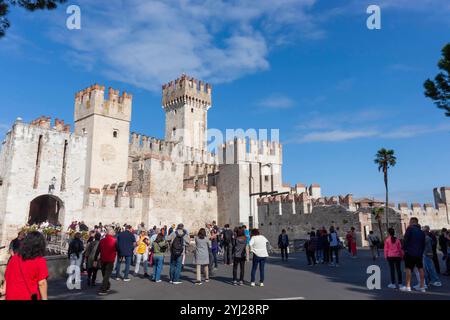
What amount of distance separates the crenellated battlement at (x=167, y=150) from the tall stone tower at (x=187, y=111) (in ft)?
11.3

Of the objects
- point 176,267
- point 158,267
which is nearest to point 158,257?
point 158,267

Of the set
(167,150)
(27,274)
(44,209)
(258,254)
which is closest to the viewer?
(27,274)

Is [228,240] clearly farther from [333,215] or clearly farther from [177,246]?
[333,215]

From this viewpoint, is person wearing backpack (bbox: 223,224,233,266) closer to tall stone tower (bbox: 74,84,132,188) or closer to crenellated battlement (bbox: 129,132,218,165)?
tall stone tower (bbox: 74,84,132,188)

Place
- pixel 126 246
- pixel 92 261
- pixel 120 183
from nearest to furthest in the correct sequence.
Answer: pixel 92 261 < pixel 126 246 < pixel 120 183

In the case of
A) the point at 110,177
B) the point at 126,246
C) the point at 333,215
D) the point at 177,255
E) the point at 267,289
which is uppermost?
the point at 110,177

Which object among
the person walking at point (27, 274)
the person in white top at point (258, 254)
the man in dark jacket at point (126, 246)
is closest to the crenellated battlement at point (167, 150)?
the man in dark jacket at point (126, 246)

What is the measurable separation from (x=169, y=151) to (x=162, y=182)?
13.7m

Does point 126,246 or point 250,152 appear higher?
point 250,152

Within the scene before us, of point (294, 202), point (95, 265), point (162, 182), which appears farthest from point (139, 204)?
point (95, 265)

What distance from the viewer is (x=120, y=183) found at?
3269 cm

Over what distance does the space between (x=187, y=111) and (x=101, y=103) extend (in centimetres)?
2211

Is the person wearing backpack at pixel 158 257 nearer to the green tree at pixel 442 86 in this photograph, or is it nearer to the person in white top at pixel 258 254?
the person in white top at pixel 258 254

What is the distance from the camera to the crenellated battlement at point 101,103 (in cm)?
3359
